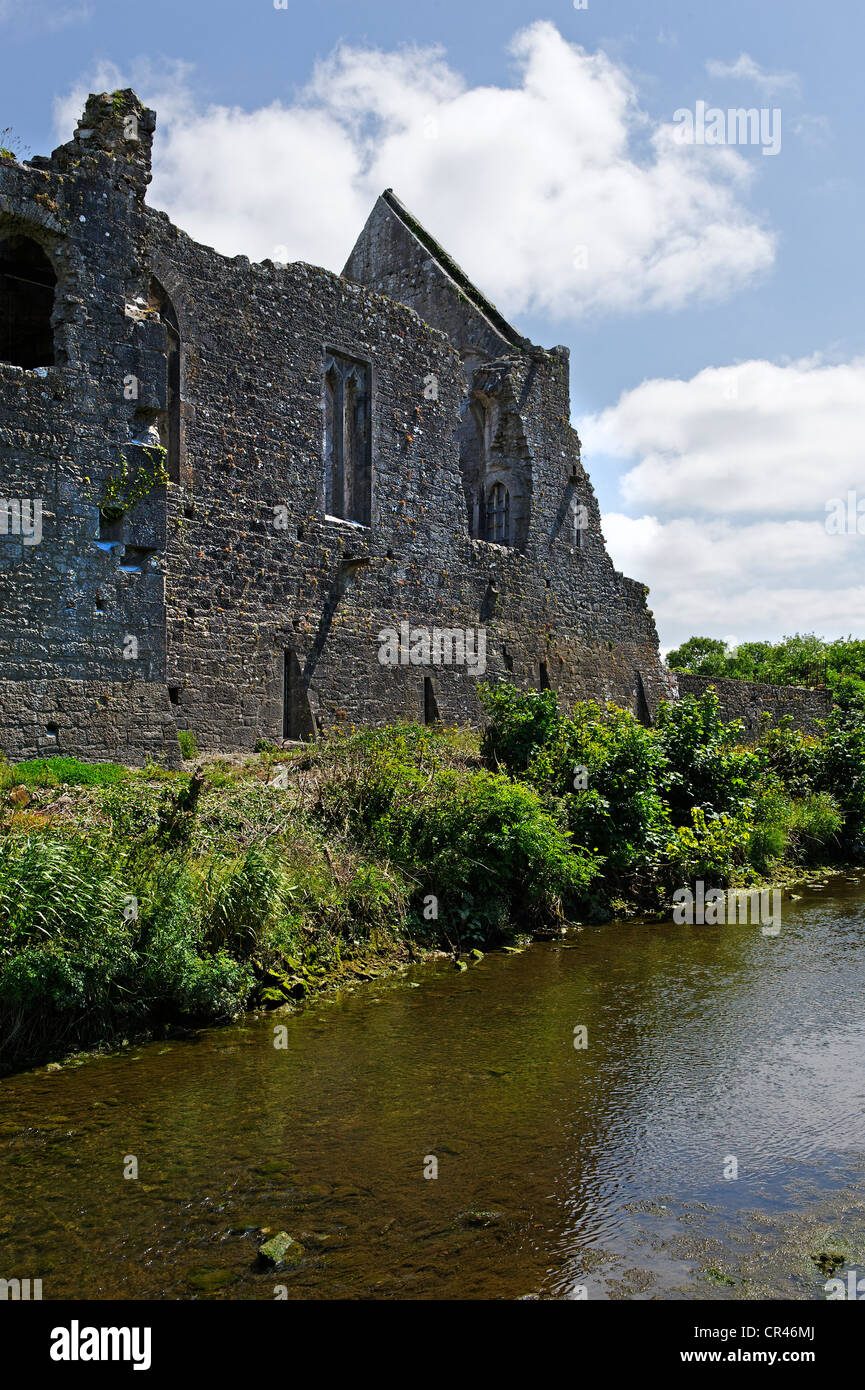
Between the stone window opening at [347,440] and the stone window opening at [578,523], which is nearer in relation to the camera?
the stone window opening at [347,440]

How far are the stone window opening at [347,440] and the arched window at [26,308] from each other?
15.0ft

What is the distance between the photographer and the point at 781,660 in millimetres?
47750

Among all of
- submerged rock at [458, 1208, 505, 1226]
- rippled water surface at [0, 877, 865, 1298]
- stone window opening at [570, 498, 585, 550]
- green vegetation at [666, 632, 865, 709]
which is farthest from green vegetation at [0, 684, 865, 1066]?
green vegetation at [666, 632, 865, 709]

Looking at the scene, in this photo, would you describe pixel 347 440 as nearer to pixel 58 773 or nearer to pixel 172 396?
pixel 172 396

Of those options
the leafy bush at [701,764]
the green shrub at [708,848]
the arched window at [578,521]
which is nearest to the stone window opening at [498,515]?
the arched window at [578,521]

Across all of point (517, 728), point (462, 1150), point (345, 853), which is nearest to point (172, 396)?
point (517, 728)

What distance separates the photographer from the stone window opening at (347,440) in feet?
54.9

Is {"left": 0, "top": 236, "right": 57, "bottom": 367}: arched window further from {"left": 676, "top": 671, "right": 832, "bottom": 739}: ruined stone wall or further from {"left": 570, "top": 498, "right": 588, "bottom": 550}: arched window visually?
{"left": 676, "top": 671, "right": 832, "bottom": 739}: ruined stone wall

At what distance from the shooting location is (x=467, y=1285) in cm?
439

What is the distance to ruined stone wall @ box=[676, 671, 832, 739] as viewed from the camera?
2659 cm

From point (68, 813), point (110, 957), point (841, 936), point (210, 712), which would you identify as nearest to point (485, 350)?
point (210, 712)

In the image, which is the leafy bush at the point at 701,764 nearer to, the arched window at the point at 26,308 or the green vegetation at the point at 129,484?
the green vegetation at the point at 129,484

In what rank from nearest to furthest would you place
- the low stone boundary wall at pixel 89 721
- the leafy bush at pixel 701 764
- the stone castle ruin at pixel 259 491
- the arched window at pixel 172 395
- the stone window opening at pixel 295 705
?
the low stone boundary wall at pixel 89 721
the stone castle ruin at pixel 259 491
the arched window at pixel 172 395
the leafy bush at pixel 701 764
the stone window opening at pixel 295 705
